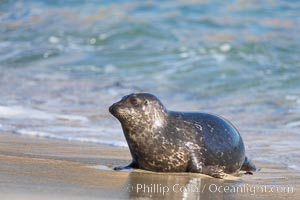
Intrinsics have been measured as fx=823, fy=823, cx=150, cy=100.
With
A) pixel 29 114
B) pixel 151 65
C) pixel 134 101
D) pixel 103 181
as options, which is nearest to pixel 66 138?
pixel 29 114

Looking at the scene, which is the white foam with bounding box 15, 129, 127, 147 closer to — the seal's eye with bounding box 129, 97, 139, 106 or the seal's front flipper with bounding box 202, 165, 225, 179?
the seal's eye with bounding box 129, 97, 139, 106

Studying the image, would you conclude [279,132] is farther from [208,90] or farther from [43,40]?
[43,40]

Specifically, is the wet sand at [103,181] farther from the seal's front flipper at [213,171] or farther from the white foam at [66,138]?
the white foam at [66,138]

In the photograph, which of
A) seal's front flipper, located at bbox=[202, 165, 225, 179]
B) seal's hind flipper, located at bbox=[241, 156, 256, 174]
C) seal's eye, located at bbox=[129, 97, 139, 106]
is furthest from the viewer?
seal's hind flipper, located at bbox=[241, 156, 256, 174]

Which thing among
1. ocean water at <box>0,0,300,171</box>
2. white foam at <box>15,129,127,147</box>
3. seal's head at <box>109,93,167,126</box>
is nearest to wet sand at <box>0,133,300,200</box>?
seal's head at <box>109,93,167,126</box>

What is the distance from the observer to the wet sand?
14.6 ft

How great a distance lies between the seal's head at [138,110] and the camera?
5.64m

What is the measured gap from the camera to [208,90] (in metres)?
12.4

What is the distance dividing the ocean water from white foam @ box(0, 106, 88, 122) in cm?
1

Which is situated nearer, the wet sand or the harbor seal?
the wet sand

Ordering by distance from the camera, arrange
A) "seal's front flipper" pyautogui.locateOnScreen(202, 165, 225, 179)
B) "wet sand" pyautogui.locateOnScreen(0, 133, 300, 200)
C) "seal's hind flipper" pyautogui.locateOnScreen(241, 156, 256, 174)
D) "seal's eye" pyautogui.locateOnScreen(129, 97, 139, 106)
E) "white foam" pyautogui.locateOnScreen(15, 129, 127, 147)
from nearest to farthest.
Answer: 1. "wet sand" pyautogui.locateOnScreen(0, 133, 300, 200)
2. "seal's front flipper" pyautogui.locateOnScreen(202, 165, 225, 179)
3. "seal's eye" pyautogui.locateOnScreen(129, 97, 139, 106)
4. "seal's hind flipper" pyautogui.locateOnScreen(241, 156, 256, 174)
5. "white foam" pyautogui.locateOnScreen(15, 129, 127, 147)

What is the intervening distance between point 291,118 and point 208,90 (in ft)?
9.46

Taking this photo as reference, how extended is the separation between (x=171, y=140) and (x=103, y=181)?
874mm

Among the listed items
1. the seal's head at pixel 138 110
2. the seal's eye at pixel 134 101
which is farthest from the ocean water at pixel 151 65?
the seal's eye at pixel 134 101
